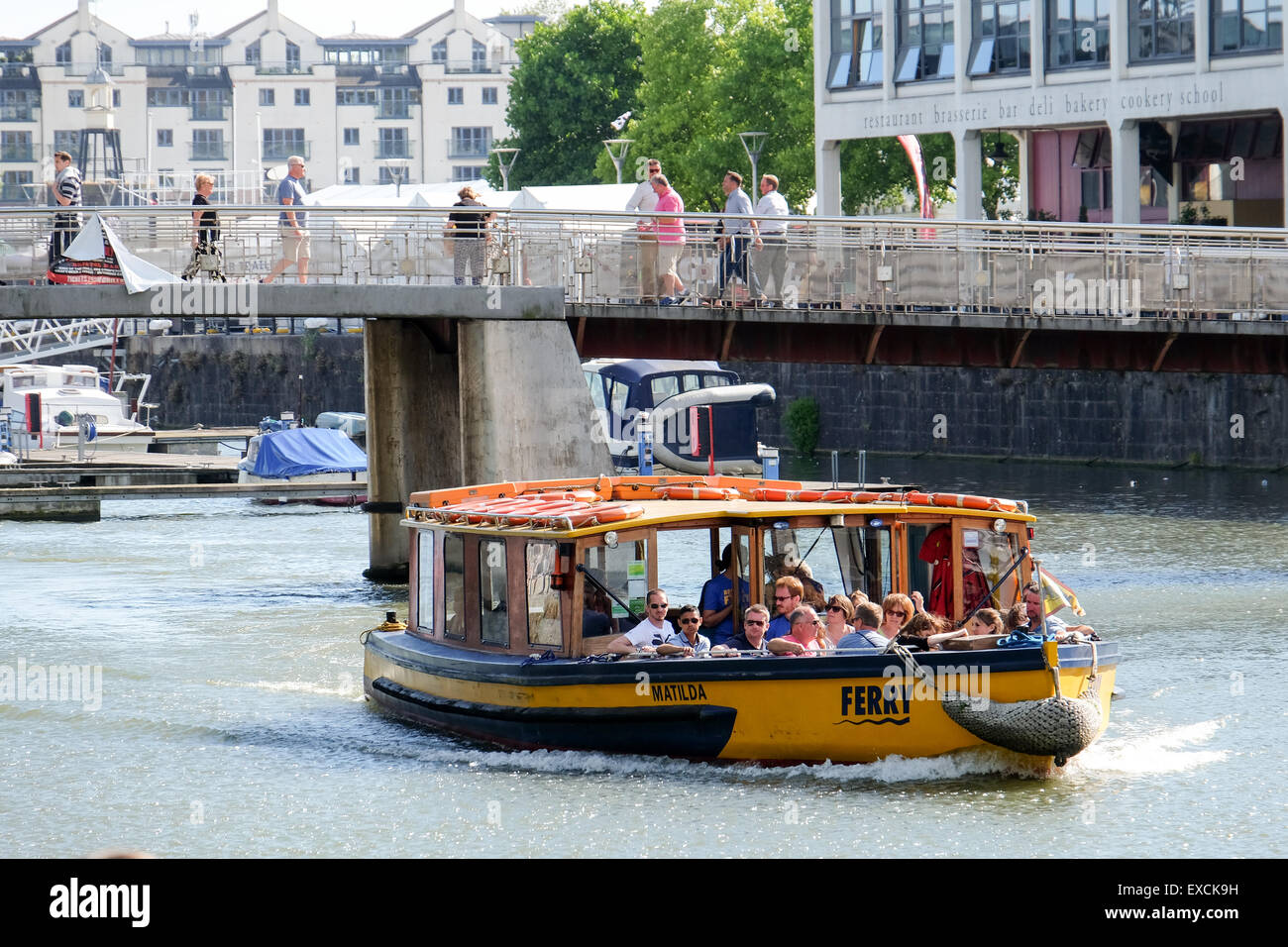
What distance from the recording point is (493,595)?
20.2 meters

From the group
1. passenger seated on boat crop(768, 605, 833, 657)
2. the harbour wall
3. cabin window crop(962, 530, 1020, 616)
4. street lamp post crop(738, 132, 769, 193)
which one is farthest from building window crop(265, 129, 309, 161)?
passenger seated on boat crop(768, 605, 833, 657)

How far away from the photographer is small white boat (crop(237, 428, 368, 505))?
4731 cm

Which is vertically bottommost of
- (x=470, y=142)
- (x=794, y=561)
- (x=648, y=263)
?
(x=794, y=561)

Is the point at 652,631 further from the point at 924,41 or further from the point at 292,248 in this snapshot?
the point at 924,41

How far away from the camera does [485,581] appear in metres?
20.2

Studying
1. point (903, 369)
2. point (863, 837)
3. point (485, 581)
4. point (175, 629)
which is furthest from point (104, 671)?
point (903, 369)

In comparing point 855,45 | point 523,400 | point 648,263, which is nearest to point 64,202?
point 523,400

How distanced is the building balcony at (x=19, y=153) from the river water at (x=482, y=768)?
111 meters

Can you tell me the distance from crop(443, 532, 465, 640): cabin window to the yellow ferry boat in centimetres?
2

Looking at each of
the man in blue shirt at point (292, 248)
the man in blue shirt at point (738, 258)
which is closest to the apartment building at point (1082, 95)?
the man in blue shirt at point (738, 258)

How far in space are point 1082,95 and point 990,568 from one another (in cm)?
3794

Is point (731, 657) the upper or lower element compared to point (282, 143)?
lower

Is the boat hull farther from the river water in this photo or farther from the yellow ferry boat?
the river water
